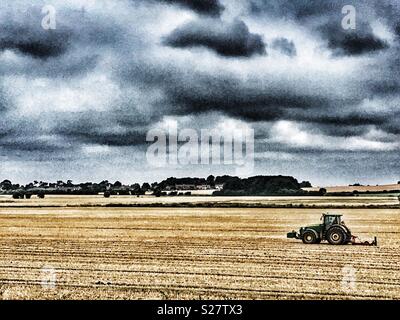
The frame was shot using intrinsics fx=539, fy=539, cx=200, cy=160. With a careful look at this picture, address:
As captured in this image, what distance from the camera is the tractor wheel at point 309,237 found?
2561 cm

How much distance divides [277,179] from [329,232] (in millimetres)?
84630

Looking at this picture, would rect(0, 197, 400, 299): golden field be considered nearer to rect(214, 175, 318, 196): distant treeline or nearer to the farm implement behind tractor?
the farm implement behind tractor

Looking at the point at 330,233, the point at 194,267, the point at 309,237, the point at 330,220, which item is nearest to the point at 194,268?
the point at 194,267

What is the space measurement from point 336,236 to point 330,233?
321mm

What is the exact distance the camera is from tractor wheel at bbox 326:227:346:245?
81.7 feet

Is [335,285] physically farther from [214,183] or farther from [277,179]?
[214,183]

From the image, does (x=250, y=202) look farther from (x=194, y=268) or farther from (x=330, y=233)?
(x=194, y=268)

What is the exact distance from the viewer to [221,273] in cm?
1759

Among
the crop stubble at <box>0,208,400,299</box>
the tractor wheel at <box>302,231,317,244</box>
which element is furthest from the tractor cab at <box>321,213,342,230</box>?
the crop stubble at <box>0,208,400,299</box>

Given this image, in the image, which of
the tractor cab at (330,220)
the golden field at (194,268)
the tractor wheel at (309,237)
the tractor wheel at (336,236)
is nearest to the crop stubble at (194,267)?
the golden field at (194,268)

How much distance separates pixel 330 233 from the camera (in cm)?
2530

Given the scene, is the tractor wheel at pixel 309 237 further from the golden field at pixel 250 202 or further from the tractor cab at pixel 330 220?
the golden field at pixel 250 202

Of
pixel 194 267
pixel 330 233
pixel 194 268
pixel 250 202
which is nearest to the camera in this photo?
pixel 194 268
